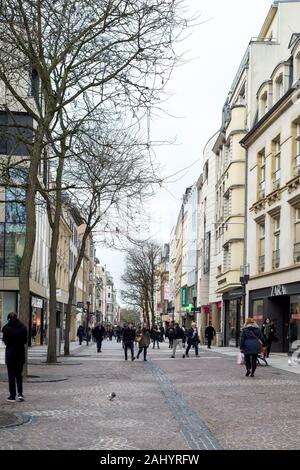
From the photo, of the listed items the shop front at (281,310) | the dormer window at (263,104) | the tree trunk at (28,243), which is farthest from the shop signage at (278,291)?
the tree trunk at (28,243)

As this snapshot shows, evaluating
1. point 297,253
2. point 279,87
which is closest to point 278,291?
point 297,253

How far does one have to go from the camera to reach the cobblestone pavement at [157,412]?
9.20 m

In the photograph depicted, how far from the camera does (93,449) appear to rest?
851 cm

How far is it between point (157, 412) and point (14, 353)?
315 centimetres

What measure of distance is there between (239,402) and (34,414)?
171 inches

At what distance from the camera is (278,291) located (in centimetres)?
3353

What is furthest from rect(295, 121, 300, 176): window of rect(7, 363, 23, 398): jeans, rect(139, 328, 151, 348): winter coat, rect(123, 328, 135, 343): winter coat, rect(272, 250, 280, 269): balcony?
rect(7, 363, 23, 398): jeans

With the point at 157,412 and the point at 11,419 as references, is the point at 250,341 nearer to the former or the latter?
the point at 157,412

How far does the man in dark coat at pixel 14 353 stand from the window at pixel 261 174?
25.9 meters

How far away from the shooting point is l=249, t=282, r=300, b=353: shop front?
1228 inches

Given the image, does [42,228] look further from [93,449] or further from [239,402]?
[93,449]

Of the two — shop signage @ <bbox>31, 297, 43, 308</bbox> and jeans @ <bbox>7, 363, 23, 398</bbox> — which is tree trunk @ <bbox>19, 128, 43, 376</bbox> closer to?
jeans @ <bbox>7, 363, 23, 398</bbox>

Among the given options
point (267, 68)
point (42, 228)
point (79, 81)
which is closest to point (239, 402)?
point (79, 81)
